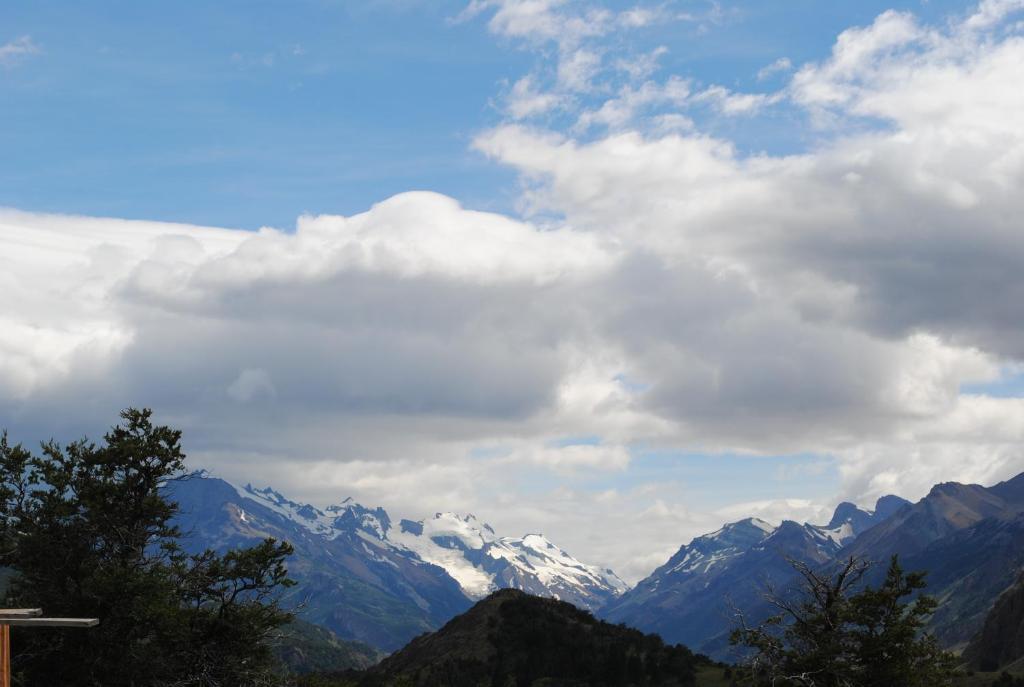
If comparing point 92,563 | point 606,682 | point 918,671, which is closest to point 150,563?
point 92,563

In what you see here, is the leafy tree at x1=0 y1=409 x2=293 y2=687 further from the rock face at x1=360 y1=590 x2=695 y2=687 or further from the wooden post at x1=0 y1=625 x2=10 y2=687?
the rock face at x1=360 y1=590 x2=695 y2=687

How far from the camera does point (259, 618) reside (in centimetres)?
5609

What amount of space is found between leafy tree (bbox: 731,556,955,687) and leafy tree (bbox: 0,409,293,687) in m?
25.4

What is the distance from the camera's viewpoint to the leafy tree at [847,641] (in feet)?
142

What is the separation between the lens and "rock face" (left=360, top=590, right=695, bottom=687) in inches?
5783

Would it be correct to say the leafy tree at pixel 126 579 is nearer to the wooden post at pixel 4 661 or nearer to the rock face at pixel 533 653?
the wooden post at pixel 4 661

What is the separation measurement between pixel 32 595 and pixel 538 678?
4087 inches

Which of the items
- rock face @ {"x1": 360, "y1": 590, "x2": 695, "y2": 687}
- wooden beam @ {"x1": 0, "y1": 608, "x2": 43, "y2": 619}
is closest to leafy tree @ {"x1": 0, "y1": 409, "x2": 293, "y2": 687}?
wooden beam @ {"x1": 0, "y1": 608, "x2": 43, "y2": 619}

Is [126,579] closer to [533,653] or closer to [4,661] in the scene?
→ [4,661]

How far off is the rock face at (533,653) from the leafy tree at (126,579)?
279 feet

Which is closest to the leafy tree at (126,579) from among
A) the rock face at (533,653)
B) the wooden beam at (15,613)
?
the wooden beam at (15,613)

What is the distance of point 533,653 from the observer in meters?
158

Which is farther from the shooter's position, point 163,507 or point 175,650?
point 163,507

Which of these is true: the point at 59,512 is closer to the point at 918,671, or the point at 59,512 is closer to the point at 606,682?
the point at 918,671
